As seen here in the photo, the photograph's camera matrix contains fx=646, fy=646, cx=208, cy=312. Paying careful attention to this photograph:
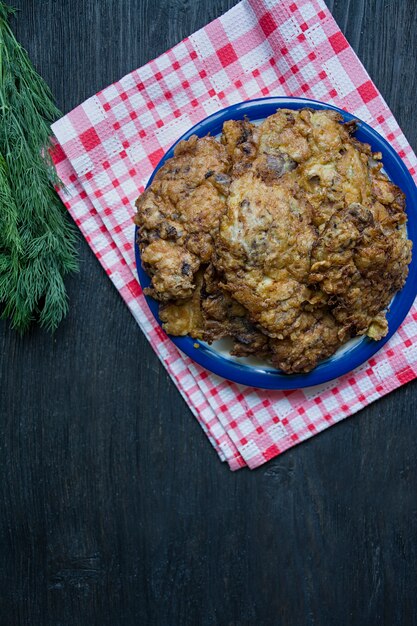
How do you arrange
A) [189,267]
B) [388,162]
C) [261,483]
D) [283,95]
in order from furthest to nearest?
[261,483]
[283,95]
[388,162]
[189,267]

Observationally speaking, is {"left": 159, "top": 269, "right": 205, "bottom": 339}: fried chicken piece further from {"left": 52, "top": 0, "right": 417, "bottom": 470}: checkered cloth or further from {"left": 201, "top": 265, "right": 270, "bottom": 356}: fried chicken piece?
{"left": 52, "top": 0, "right": 417, "bottom": 470}: checkered cloth

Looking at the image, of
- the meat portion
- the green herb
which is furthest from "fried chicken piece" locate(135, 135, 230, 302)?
the green herb

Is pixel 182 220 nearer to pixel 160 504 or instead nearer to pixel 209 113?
pixel 209 113

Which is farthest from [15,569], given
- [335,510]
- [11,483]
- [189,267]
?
[189,267]

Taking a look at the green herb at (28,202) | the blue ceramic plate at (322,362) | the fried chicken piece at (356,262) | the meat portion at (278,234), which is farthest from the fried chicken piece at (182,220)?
the green herb at (28,202)

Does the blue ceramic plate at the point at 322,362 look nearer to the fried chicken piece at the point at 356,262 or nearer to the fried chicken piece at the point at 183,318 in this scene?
the fried chicken piece at the point at 183,318

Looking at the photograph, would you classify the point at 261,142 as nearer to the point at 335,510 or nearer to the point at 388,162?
the point at 388,162
